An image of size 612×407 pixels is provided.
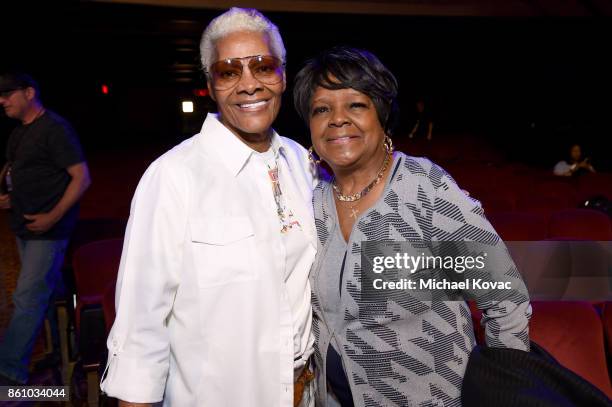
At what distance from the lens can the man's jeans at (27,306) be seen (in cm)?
309

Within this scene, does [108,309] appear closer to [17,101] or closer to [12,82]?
[17,101]

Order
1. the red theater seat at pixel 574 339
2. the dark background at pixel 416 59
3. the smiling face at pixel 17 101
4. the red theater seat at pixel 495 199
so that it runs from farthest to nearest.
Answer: the dark background at pixel 416 59
the red theater seat at pixel 495 199
the smiling face at pixel 17 101
the red theater seat at pixel 574 339

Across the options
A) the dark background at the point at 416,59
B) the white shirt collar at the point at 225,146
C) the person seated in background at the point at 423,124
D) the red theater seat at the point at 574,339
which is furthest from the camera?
the person seated in background at the point at 423,124

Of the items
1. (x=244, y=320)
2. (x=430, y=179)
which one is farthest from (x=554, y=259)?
(x=244, y=320)

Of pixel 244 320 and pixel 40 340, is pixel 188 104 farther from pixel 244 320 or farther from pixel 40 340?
pixel 40 340

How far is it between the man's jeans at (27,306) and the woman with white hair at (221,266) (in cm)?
209

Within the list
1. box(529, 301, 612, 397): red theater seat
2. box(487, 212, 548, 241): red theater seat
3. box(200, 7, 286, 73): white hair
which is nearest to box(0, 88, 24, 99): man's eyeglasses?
box(200, 7, 286, 73): white hair

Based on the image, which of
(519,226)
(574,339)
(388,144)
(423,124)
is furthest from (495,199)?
(423,124)

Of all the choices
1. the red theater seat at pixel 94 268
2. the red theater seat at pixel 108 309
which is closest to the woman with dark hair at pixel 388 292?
the red theater seat at pixel 108 309

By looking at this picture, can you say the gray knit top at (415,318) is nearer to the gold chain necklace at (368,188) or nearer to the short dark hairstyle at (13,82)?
the gold chain necklace at (368,188)

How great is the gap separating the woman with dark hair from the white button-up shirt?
140 millimetres

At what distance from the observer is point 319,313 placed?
1521 millimetres

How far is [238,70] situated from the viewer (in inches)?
58.7

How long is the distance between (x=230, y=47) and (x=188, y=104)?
1.37m
